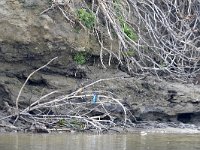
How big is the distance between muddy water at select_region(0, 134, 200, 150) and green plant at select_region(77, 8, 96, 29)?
219 centimetres

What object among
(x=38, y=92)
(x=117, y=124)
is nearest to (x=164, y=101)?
(x=117, y=124)

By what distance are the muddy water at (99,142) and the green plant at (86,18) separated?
2.19 metres

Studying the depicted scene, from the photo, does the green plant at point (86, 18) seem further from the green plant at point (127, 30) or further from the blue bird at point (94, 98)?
the blue bird at point (94, 98)

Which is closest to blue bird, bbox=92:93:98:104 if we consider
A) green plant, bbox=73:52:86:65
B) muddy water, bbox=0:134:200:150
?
green plant, bbox=73:52:86:65

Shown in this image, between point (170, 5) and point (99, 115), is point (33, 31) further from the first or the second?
point (170, 5)

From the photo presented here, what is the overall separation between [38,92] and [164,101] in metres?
1.81

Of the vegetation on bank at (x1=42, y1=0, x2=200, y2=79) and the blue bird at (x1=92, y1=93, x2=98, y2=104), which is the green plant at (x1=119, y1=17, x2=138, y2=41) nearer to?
the vegetation on bank at (x1=42, y1=0, x2=200, y2=79)

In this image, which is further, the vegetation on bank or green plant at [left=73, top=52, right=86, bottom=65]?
the vegetation on bank

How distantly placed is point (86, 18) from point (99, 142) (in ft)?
9.42

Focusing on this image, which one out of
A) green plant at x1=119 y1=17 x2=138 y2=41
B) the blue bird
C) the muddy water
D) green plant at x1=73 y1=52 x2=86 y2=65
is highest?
green plant at x1=119 y1=17 x2=138 y2=41

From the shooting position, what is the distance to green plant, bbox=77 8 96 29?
11.3 meters

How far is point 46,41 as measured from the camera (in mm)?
10953

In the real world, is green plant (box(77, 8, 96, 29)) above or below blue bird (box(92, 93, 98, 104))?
above

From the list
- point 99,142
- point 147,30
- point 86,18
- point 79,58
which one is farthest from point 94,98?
point 147,30
